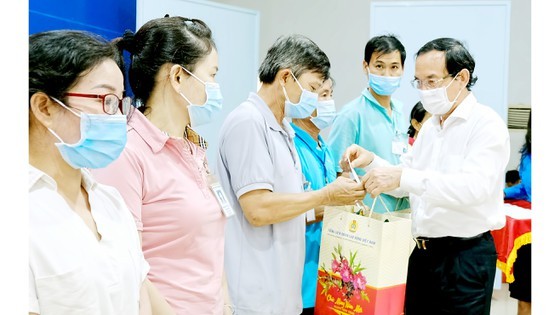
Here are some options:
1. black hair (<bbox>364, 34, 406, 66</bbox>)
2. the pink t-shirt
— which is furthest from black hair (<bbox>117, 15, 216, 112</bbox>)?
black hair (<bbox>364, 34, 406, 66</bbox>)

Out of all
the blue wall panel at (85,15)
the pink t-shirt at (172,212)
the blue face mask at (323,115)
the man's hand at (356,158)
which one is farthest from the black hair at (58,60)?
the blue wall panel at (85,15)

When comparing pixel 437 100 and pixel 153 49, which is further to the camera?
pixel 437 100

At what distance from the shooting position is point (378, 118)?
3.18 m

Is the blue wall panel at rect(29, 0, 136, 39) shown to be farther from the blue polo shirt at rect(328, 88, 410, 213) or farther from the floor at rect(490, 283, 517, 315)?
the floor at rect(490, 283, 517, 315)

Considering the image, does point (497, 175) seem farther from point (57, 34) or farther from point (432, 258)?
point (57, 34)

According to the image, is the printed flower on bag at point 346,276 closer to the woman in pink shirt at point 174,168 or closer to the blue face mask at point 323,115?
the woman in pink shirt at point 174,168

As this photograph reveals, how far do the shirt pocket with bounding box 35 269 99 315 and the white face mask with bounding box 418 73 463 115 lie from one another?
1.68m

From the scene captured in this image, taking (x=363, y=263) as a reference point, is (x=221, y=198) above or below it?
above

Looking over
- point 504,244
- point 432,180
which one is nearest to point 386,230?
point 432,180

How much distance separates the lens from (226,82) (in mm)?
4629

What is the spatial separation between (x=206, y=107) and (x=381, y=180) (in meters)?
0.79

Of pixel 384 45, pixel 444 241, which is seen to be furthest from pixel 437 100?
pixel 384 45

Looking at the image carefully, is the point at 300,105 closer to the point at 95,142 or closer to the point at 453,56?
the point at 453,56

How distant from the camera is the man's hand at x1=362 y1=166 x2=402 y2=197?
2.17 meters
